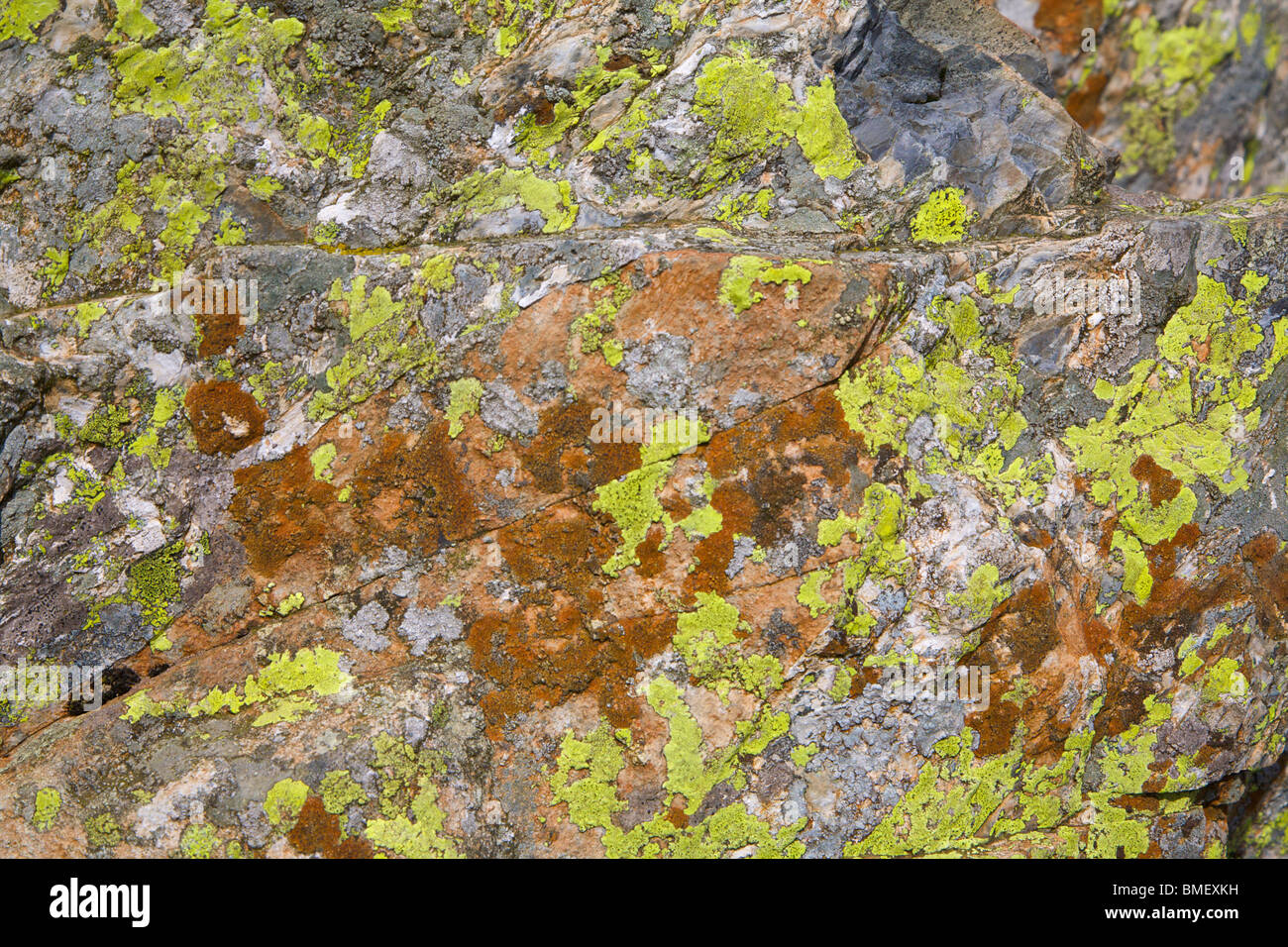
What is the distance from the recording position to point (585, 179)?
5.02m

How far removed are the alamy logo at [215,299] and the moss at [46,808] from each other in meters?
2.59

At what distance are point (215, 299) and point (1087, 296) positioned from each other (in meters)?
5.11

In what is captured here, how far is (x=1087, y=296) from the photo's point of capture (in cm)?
500

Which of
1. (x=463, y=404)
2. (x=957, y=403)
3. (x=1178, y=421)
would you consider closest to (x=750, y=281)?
(x=957, y=403)

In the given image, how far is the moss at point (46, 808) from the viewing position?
164 inches

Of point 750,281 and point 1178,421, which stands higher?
point 750,281

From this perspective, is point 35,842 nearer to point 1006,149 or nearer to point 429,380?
point 429,380

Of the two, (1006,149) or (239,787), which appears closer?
(239,787)

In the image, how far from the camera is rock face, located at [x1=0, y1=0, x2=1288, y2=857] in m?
4.44

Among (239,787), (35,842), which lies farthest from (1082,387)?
(35,842)

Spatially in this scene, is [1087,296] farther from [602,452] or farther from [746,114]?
[602,452]

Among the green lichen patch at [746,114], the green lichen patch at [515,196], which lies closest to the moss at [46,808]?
the green lichen patch at [515,196]

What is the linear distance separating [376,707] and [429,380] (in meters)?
1.78

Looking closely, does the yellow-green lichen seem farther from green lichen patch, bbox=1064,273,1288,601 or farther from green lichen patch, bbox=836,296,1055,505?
green lichen patch, bbox=1064,273,1288,601
